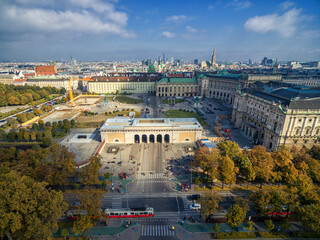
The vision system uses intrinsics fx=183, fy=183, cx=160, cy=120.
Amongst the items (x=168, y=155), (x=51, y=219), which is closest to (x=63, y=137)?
(x=168, y=155)

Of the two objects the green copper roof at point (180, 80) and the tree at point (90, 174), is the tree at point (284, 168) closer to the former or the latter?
the tree at point (90, 174)

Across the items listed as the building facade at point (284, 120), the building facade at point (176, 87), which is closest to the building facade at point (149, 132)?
the building facade at point (284, 120)

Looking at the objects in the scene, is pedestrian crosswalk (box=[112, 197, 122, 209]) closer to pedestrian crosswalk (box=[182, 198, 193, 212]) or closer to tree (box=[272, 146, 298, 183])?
pedestrian crosswalk (box=[182, 198, 193, 212])

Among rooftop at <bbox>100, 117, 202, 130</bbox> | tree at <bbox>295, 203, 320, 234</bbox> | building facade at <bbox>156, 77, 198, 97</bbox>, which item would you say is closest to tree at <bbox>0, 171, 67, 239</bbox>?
rooftop at <bbox>100, 117, 202, 130</bbox>

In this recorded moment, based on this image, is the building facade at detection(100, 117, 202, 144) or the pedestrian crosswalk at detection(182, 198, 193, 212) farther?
the building facade at detection(100, 117, 202, 144)

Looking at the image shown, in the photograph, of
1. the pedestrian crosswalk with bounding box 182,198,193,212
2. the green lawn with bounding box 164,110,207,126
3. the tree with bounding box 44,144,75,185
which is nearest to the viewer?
the pedestrian crosswalk with bounding box 182,198,193,212
